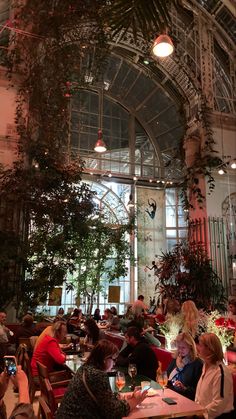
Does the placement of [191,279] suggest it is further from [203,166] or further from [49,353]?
[49,353]

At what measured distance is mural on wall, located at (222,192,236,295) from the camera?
10013 mm

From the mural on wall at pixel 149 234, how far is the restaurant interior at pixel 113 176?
0.04 metres

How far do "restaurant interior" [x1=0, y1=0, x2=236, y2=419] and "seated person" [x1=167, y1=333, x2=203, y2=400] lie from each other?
1.51 feet

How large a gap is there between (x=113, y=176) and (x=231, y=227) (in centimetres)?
476

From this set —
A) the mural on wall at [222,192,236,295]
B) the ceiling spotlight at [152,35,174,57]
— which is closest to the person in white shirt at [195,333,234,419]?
the ceiling spotlight at [152,35,174,57]

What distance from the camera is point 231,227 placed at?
1040cm

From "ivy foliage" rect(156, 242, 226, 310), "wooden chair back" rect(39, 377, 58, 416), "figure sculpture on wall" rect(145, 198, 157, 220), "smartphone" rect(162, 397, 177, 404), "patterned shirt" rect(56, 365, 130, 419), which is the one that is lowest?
"smartphone" rect(162, 397, 177, 404)

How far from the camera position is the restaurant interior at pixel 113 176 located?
7.60 meters

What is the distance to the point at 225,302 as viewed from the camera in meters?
9.52

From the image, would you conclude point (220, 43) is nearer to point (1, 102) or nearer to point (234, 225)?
point (234, 225)

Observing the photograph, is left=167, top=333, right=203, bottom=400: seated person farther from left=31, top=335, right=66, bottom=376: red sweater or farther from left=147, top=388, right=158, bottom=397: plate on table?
left=31, top=335, right=66, bottom=376: red sweater

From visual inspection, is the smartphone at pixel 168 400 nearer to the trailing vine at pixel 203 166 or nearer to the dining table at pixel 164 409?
the dining table at pixel 164 409

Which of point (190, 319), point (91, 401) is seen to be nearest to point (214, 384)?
point (91, 401)

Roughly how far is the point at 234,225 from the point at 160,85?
231 inches
